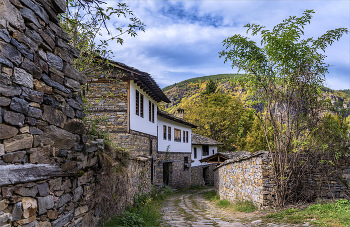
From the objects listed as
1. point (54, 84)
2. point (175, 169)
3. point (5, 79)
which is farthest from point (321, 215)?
point (175, 169)

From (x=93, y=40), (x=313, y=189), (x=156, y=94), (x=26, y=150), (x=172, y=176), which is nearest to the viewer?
(x=26, y=150)

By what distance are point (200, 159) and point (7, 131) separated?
26932mm

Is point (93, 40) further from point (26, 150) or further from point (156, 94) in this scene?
point (156, 94)

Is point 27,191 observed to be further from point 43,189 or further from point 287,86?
point 287,86

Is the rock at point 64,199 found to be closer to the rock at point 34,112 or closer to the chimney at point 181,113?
the rock at point 34,112

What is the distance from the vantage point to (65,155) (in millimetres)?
3637

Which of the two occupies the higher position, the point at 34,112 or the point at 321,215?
the point at 34,112

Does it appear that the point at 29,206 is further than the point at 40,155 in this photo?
No

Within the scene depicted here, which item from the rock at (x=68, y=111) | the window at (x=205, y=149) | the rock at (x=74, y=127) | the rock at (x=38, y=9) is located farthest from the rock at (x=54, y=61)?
the window at (x=205, y=149)

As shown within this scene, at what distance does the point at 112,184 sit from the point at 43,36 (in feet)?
11.3

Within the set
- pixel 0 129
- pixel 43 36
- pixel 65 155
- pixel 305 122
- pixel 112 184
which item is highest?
pixel 43 36

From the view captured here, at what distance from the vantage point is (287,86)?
794cm

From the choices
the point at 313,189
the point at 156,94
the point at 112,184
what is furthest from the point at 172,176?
the point at 112,184

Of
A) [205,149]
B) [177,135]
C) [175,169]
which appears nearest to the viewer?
[175,169]
